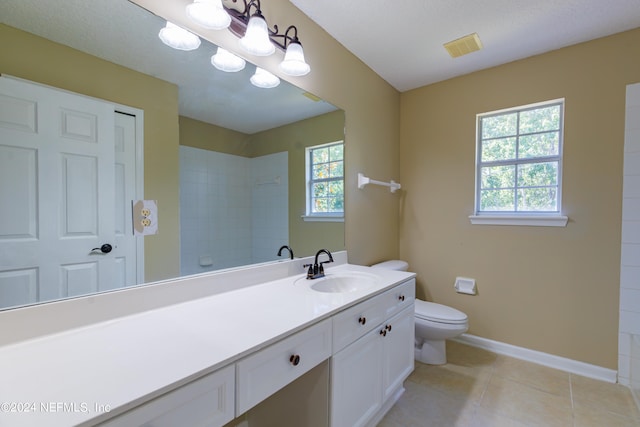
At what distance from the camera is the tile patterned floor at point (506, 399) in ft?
5.21

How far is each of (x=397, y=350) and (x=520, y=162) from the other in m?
1.85

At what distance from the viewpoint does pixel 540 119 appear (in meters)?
2.23

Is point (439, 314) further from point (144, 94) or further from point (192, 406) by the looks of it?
point (144, 94)

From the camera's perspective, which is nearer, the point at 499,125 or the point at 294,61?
the point at 294,61

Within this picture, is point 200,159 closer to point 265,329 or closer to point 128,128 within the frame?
point 128,128

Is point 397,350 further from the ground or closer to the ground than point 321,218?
closer to the ground

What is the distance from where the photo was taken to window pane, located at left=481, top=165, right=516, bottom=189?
2.36 meters

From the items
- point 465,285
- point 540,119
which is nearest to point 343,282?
point 465,285

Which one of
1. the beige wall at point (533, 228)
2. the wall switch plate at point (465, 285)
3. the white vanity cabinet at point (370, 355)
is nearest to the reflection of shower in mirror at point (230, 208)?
the white vanity cabinet at point (370, 355)

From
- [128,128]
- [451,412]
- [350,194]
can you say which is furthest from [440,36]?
[451,412]

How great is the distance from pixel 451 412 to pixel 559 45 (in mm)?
2670

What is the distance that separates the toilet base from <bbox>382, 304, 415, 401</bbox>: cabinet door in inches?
17.9

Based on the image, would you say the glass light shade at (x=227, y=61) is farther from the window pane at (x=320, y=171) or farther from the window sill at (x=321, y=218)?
the window sill at (x=321, y=218)

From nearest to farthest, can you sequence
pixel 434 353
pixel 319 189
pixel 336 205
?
pixel 319 189 → pixel 336 205 → pixel 434 353
